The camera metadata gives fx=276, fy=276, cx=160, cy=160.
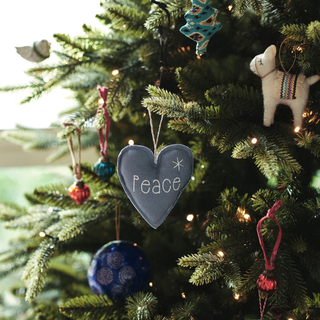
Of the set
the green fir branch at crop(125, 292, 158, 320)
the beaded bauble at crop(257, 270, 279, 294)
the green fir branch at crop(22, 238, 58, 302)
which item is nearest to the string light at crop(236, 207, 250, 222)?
the beaded bauble at crop(257, 270, 279, 294)

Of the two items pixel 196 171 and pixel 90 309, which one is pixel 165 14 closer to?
pixel 196 171

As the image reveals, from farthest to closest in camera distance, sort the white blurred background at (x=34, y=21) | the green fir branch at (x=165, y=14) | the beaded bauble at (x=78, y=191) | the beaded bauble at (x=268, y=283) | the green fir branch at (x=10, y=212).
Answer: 1. the white blurred background at (x=34, y=21)
2. the green fir branch at (x=10, y=212)
3. the beaded bauble at (x=78, y=191)
4. the green fir branch at (x=165, y=14)
5. the beaded bauble at (x=268, y=283)

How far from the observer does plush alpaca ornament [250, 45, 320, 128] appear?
446 millimetres

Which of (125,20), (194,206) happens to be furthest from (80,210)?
(125,20)

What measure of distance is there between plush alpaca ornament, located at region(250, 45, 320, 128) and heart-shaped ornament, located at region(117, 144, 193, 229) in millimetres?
166

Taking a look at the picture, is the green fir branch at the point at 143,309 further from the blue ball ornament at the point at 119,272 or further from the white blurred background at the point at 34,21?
the white blurred background at the point at 34,21

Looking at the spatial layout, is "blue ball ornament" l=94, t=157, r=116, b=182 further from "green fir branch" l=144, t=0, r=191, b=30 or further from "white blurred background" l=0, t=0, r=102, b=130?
"white blurred background" l=0, t=0, r=102, b=130

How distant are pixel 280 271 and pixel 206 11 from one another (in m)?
0.45

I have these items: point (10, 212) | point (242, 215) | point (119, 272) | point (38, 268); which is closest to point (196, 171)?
point (242, 215)

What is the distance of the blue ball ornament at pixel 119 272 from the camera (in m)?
0.58

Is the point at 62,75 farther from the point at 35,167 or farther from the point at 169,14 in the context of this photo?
the point at 35,167

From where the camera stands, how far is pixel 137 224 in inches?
24.9

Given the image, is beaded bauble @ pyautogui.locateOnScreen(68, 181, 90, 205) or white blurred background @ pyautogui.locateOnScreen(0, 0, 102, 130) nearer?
beaded bauble @ pyautogui.locateOnScreen(68, 181, 90, 205)

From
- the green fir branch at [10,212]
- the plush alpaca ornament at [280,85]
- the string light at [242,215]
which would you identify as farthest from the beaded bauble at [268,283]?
the green fir branch at [10,212]
